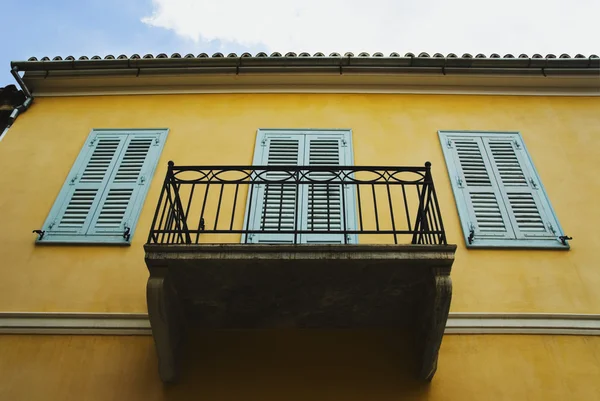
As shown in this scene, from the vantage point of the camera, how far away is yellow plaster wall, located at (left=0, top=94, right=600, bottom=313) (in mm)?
5695

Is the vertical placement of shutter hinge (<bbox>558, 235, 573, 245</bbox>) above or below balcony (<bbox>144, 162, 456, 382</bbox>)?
above

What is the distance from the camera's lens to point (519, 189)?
677 centimetres

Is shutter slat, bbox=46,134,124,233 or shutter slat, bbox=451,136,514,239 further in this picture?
shutter slat, bbox=46,134,124,233

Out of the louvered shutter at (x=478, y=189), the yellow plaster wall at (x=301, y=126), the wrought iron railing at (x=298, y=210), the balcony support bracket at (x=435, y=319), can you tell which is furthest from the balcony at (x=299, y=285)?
the louvered shutter at (x=478, y=189)

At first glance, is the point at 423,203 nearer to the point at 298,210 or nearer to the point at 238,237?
the point at 298,210

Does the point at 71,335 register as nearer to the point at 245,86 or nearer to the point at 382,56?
the point at 245,86

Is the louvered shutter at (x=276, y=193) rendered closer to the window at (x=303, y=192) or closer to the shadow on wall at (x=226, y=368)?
the window at (x=303, y=192)

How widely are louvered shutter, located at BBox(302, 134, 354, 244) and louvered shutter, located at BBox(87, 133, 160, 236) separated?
2332 mm

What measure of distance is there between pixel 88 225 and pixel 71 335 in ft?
5.15

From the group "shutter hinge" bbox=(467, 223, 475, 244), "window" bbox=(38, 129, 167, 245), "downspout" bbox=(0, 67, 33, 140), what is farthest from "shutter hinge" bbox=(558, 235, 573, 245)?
"downspout" bbox=(0, 67, 33, 140)

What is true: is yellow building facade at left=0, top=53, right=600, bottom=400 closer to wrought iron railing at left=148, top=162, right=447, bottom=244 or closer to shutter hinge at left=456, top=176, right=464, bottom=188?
shutter hinge at left=456, top=176, right=464, bottom=188

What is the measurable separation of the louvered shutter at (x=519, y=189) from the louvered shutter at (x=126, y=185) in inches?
200

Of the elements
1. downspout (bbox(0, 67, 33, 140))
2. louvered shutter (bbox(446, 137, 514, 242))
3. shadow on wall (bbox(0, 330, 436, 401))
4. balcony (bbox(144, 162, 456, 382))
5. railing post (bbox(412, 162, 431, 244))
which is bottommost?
shadow on wall (bbox(0, 330, 436, 401))

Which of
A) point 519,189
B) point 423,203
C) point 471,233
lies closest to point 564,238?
point 519,189
